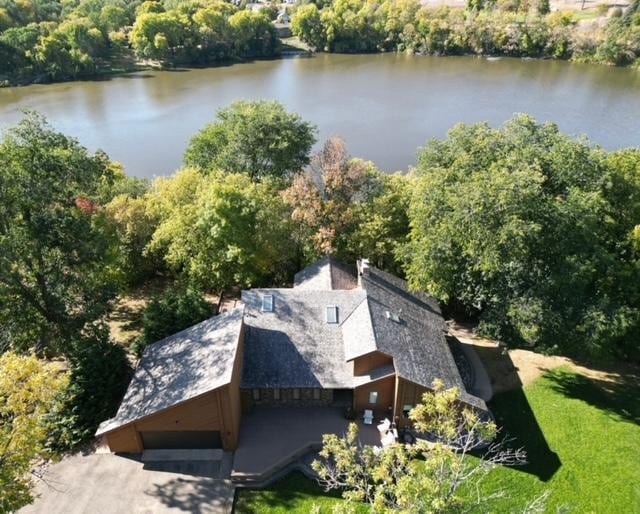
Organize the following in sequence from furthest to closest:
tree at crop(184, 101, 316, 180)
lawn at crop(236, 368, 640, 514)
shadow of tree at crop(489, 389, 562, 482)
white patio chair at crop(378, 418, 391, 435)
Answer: tree at crop(184, 101, 316, 180) < white patio chair at crop(378, 418, 391, 435) < shadow of tree at crop(489, 389, 562, 482) < lawn at crop(236, 368, 640, 514)

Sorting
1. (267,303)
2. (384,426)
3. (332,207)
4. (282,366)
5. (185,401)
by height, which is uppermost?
(332,207)

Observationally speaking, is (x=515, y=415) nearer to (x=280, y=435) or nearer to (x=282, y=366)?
(x=280, y=435)

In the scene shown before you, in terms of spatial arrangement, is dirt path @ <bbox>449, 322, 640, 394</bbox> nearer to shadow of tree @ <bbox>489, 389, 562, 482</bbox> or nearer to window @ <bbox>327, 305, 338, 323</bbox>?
shadow of tree @ <bbox>489, 389, 562, 482</bbox>

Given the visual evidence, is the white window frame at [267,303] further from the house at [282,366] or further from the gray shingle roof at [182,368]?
the gray shingle roof at [182,368]

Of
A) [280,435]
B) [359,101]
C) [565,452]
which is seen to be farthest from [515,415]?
[359,101]

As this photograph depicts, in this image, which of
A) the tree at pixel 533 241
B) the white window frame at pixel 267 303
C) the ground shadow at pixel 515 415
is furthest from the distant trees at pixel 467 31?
the white window frame at pixel 267 303

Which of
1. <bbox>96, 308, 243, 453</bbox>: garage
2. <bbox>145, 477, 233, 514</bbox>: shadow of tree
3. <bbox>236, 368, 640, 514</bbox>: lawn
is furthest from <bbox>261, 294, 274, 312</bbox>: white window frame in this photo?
<bbox>145, 477, 233, 514</bbox>: shadow of tree
